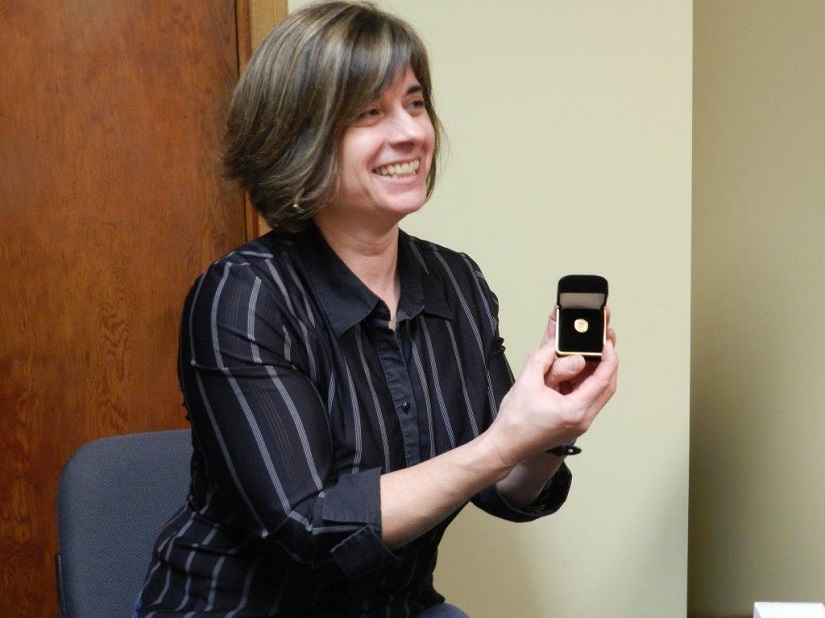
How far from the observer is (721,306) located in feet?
7.40

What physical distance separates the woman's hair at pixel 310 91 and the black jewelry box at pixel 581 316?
0.36 m

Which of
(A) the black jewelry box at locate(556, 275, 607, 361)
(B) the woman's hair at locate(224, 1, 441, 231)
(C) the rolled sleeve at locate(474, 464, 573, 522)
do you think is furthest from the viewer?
(C) the rolled sleeve at locate(474, 464, 573, 522)

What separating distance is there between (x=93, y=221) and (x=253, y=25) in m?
0.53

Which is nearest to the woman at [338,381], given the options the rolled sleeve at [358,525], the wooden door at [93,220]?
the rolled sleeve at [358,525]

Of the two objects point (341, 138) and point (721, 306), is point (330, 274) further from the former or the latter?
point (721, 306)

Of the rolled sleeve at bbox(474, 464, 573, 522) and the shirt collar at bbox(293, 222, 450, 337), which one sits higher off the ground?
the shirt collar at bbox(293, 222, 450, 337)

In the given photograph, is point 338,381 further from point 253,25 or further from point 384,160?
point 253,25

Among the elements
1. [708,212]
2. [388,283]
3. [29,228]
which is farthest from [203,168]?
[708,212]

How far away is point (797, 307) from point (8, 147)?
1.62 meters

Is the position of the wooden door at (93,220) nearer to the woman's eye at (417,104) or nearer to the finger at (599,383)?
the woman's eye at (417,104)

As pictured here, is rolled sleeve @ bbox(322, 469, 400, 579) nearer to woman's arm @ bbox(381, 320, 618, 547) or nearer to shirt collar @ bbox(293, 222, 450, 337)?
woman's arm @ bbox(381, 320, 618, 547)

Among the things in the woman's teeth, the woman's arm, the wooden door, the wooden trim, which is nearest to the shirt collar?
the woman's teeth

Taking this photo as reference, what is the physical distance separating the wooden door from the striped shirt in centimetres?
90

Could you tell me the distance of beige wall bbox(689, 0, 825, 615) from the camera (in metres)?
1.96
